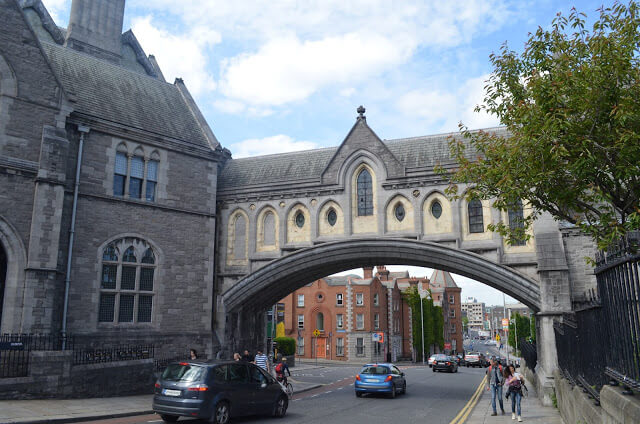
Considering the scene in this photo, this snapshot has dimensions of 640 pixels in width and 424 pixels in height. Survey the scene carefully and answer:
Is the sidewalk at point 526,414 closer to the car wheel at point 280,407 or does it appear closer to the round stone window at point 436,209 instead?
the car wheel at point 280,407

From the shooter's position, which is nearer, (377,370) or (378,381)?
(378,381)

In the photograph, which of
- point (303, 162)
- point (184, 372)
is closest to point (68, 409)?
point (184, 372)

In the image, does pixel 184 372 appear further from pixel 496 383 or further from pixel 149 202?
pixel 149 202

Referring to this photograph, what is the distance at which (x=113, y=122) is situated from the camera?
67.7 feet

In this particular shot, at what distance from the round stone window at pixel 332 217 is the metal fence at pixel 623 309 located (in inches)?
616

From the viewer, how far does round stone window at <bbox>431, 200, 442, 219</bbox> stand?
21062mm

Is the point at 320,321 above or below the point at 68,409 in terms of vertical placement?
above

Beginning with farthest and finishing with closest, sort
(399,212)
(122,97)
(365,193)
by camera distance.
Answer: (122,97) → (365,193) → (399,212)

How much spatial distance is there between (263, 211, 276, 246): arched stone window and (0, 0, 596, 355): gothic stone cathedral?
0.07 metres

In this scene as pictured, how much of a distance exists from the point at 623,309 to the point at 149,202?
18622 mm

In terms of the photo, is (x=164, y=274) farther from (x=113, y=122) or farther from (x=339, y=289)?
(x=339, y=289)

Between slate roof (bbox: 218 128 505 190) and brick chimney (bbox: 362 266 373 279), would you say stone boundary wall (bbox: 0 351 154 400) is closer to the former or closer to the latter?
slate roof (bbox: 218 128 505 190)

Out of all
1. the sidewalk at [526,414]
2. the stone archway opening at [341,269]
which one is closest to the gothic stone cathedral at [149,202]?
the stone archway opening at [341,269]

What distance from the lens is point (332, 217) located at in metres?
22.8
